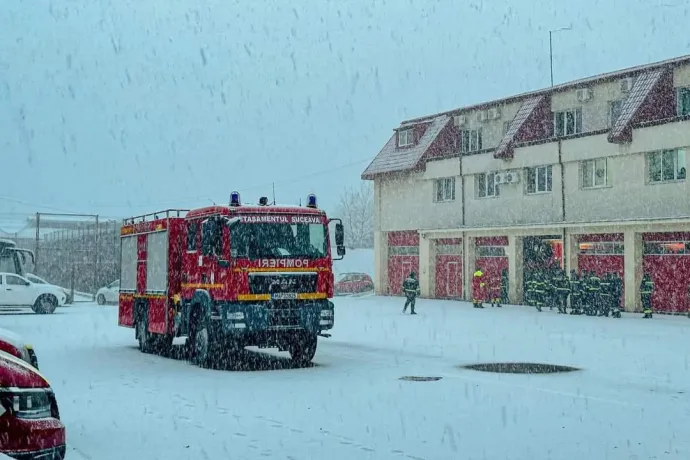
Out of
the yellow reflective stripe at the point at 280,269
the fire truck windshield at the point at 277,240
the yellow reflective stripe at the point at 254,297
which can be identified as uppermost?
the fire truck windshield at the point at 277,240

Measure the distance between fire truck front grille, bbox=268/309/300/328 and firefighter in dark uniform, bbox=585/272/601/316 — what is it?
1793 centimetres

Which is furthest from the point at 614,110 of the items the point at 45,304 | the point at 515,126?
the point at 45,304

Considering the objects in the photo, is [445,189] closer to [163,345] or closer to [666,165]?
[666,165]

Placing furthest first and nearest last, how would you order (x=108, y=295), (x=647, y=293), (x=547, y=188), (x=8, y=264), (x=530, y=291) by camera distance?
(x=108, y=295) < (x=8, y=264) < (x=547, y=188) < (x=530, y=291) < (x=647, y=293)

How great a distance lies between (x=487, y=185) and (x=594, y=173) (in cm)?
667

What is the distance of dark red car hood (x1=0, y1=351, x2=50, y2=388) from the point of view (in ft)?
19.7

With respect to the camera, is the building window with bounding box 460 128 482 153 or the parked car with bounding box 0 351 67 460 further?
the building window with bounding box 460 128 482 153

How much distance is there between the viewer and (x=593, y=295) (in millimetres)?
30844

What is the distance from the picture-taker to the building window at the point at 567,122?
1448 inches

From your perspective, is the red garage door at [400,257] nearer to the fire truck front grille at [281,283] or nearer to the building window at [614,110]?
the building window at [614,110]

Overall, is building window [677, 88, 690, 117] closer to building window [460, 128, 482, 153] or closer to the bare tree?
building window [460, 128, 482, 153]

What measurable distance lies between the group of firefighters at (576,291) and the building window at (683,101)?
6.40 metres

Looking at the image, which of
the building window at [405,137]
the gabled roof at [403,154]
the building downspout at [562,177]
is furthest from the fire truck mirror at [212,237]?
the building window at [405,137]

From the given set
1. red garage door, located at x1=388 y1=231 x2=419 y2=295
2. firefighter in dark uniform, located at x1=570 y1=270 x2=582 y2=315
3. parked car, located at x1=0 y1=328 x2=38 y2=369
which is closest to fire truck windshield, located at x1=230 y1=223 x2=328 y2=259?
parked car, located at x1=0 y1=328 x2=38 y2=369
